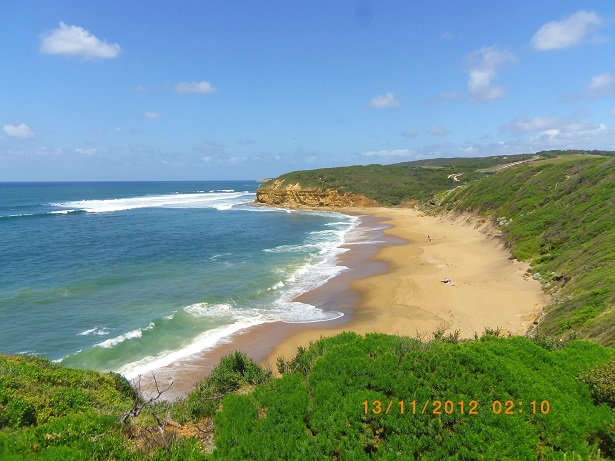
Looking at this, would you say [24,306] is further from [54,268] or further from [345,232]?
[345,232]

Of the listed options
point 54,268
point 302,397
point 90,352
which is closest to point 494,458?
point 302,397

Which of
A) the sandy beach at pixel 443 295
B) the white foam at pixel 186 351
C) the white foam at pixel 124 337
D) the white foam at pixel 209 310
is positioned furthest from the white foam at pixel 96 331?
the sandy beach at pixel 443 295

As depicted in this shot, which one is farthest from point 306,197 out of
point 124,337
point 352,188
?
point 124,337

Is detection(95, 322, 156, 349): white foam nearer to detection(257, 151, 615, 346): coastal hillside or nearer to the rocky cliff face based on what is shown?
detection(257, 151, 615, 346): coastal hillside

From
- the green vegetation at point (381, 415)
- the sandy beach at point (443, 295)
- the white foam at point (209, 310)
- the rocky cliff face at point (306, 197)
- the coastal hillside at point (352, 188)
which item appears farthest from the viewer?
the rocky cliff face at point (306, 197)

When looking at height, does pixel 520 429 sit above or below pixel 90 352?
above

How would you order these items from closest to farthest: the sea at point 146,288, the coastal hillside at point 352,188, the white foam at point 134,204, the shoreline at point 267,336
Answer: the shoreline at point 267,336 < the sea at point 146,288 < the coastal hillside at point 352,188 < the white foam at point 134,204

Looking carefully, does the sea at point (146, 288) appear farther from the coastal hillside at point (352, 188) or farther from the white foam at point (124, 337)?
the coastal hillside at point (352, 188)
